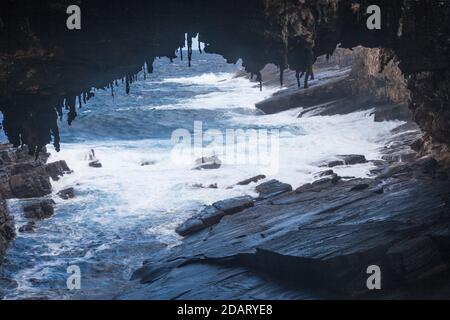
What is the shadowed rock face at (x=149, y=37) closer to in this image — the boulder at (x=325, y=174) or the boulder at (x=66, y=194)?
the boulder at (x=325, y=174)

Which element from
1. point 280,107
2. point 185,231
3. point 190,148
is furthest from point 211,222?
point 280,107

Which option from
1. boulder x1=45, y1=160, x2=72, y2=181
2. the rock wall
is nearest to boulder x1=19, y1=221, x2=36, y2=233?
boulder x1=45, y1=160, x2=72, y2=181

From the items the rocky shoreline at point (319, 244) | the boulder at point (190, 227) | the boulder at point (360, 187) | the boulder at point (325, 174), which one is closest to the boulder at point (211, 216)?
the rocky shoreline at point (319, 244)

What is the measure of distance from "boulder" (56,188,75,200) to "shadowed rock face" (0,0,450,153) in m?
10.0

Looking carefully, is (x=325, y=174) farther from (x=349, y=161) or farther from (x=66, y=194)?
(x=66, y=194)

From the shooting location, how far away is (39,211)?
63.8 ft

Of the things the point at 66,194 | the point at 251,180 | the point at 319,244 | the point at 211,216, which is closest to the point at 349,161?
the point at 251,180

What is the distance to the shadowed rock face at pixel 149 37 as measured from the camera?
988 centimetres

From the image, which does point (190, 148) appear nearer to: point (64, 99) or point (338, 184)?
point (338, 184)

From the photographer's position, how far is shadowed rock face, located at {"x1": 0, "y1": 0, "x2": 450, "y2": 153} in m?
9.88

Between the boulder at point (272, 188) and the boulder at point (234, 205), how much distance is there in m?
0.95

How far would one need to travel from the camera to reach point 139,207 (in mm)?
20500
